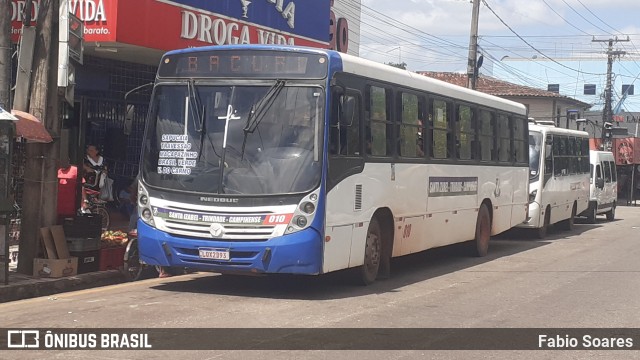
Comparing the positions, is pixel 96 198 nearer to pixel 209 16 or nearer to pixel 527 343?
pixel 209 16

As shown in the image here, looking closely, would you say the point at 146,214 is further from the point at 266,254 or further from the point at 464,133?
the point at 464,133

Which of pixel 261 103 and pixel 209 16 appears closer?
pixel 261 103

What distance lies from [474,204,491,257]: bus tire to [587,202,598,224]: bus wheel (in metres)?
13.5

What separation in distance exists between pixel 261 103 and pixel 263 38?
883 cm

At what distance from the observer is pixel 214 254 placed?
970cm

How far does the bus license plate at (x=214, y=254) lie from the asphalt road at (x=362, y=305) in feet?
1.70

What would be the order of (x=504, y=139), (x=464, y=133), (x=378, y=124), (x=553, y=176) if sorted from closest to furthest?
(x=378, y=124) < (x=464, y=133) < (x=504, y=139) < (x=553, y=176)

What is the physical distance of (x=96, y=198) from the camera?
1597 cm

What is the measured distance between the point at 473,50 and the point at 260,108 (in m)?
21.8

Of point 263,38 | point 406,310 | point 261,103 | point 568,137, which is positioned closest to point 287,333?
point 406,310

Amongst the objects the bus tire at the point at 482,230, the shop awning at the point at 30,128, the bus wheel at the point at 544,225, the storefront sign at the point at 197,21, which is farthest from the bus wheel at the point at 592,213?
the shop awning at the point at 30,128

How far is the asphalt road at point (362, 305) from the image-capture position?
7715 mm

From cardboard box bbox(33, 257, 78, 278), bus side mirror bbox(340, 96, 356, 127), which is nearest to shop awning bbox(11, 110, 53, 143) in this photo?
cardboard box bbox(33, 257, 78, 278)

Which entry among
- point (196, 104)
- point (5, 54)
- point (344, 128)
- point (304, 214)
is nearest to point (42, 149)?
point (5, 54)
